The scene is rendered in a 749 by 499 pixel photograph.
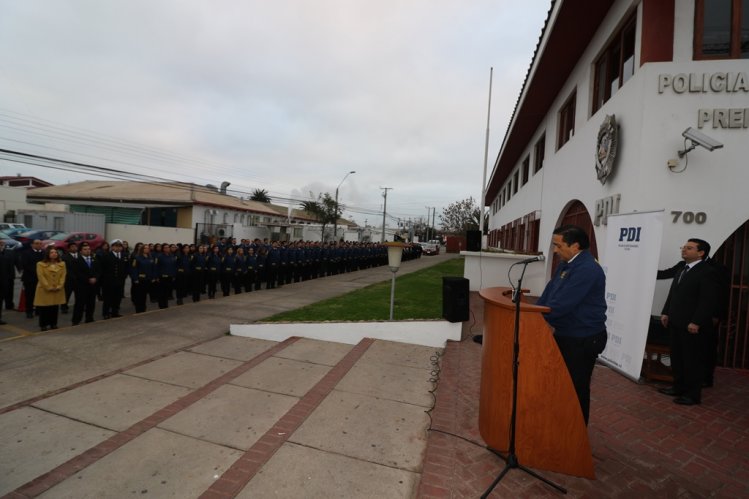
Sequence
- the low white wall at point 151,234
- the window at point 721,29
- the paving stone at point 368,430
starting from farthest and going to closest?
the low white wall at point 151,234
the window at point 721,29
the paving stone at point 368,430

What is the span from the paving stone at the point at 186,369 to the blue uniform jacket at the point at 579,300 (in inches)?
183

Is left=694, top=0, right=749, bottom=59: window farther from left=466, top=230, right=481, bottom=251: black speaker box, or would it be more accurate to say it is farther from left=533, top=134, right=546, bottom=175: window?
left=533, top=134, right=546, bottom=175: window

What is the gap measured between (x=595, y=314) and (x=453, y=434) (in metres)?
1.77

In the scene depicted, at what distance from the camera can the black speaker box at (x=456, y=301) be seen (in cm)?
692

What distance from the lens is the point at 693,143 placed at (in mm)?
5105

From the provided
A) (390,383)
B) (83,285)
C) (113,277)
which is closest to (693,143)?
(390,383)

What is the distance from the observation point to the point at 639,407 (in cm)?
436

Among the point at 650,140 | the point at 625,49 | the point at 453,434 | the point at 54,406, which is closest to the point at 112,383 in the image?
the point at 54,406

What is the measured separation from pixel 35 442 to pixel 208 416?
5.06 feet

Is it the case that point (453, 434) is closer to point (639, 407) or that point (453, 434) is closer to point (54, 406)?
point (639, 407)

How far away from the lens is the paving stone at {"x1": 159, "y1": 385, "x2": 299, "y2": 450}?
3.90m

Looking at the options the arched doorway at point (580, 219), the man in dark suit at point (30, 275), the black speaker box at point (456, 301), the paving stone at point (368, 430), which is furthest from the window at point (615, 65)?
the man in dark suit at point (30, 275)

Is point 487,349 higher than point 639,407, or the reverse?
point 487,349

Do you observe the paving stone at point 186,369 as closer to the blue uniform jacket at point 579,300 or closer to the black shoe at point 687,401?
the blue uniform jacket at point 579,300
